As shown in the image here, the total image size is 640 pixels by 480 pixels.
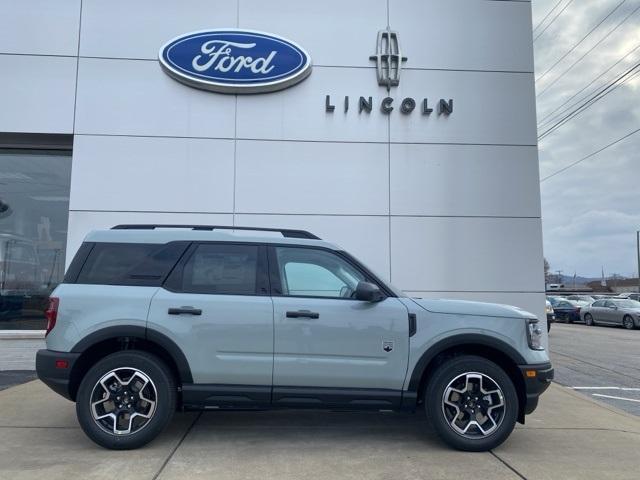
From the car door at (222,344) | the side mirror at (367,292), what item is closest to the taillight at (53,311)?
the car door at (222,344)

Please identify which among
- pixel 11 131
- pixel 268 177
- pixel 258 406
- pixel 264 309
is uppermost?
pixel 11 131

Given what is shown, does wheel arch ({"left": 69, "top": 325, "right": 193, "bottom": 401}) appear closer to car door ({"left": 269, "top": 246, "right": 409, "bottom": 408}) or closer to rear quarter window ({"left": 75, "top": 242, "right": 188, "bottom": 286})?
rear quarter window ({"left": 75, "top": 242, "right": 188, "bottom": 286})

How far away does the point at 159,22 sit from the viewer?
9742mm

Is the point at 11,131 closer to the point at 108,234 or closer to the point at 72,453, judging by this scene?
the point at 108,234

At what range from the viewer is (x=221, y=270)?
16.9 ft

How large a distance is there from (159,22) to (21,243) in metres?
4.84

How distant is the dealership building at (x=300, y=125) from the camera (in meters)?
9.47

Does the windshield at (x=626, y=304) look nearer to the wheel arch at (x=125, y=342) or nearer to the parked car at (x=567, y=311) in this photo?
the parked car at (x=567, y=311)

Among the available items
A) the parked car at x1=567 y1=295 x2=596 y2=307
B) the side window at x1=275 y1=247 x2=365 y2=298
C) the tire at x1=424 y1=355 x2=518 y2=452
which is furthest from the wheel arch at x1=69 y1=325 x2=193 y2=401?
the parked car at x1=567 y1=295 x2=596 y2=307

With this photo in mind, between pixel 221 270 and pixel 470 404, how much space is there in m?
2.62

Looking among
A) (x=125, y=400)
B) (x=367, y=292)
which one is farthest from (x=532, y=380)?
(x=125, y=400)

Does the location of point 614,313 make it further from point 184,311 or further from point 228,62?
point 184,311

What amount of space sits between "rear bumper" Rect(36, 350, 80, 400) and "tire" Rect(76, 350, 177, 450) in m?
0.17

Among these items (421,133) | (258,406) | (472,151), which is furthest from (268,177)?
(258,406)
